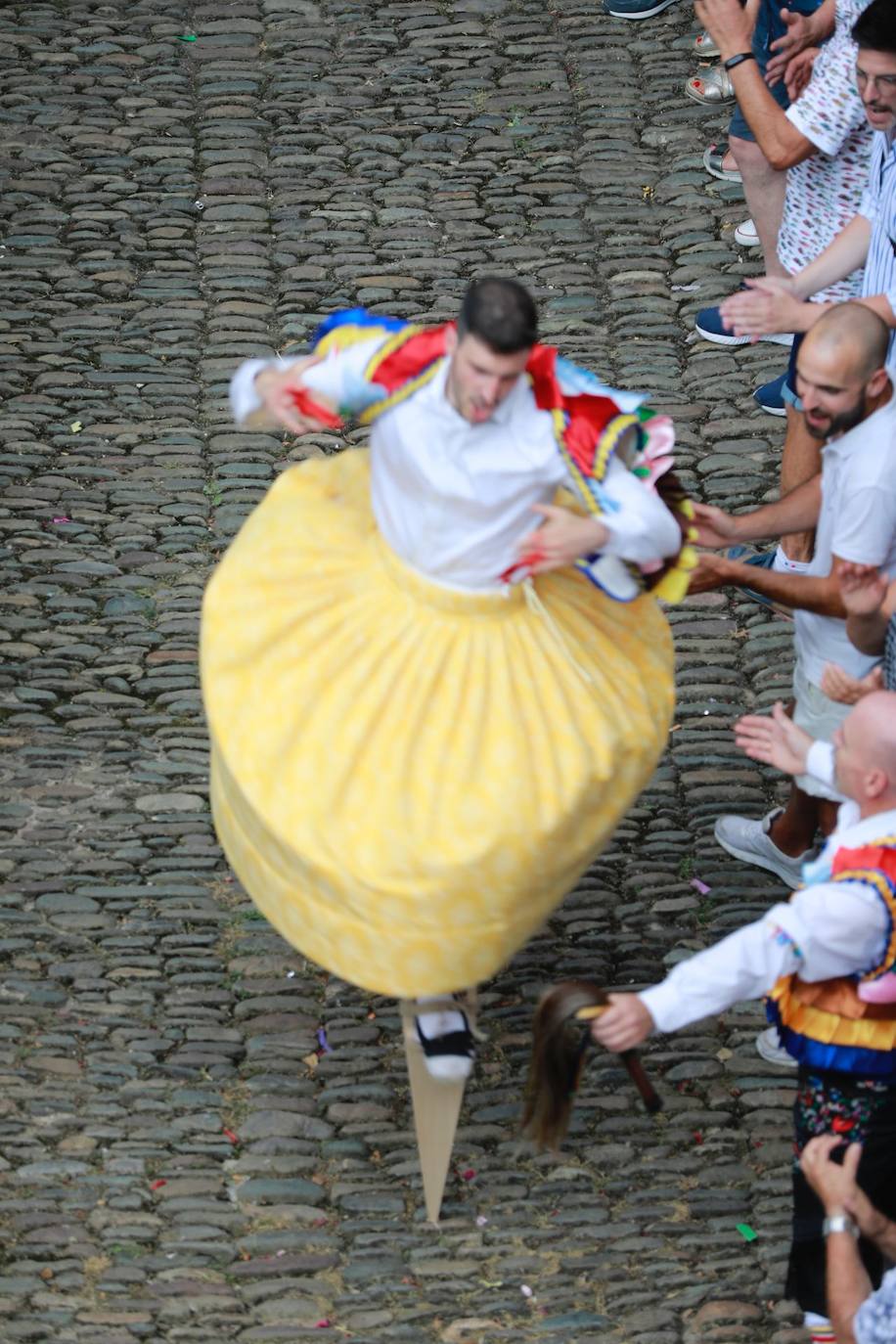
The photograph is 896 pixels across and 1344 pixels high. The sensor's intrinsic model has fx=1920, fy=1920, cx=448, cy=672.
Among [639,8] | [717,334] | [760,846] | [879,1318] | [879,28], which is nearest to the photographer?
[879,1318]

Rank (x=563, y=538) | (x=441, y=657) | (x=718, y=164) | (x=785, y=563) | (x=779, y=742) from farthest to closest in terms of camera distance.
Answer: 1. (x=718, y=164)
2. (x=785, y=563)
3. (x=779, y=742)
4. (x=441, y=657)
5. (x=563, y=538)

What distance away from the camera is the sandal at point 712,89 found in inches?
352

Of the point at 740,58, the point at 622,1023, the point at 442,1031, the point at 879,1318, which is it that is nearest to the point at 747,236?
the point at 740,58

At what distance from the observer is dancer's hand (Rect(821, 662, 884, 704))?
4.88 meters

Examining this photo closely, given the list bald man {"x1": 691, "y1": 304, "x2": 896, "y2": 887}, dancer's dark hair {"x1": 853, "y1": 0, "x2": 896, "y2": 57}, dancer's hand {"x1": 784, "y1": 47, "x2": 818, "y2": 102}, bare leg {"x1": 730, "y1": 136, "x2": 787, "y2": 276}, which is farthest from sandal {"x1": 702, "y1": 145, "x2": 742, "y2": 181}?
bald man {"x1": 691, "y1": 304, "x2": 896, "y2": 887}

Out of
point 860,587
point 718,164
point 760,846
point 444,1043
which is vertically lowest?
point 760,846

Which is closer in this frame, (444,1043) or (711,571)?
(444,1043)

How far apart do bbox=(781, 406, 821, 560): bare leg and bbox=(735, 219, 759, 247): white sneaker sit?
70.8 inches

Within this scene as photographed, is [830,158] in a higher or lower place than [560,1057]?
higher

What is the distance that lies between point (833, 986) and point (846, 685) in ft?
2.88

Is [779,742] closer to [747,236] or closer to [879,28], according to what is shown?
[879,28]

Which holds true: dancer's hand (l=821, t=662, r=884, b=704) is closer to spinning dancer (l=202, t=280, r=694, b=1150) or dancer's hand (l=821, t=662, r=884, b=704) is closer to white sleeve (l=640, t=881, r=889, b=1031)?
spinning dancer (l=202, t=280, r=694, b=1150)

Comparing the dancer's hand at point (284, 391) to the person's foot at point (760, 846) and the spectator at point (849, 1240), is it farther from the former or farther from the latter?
the person's foot at point (760, 846)

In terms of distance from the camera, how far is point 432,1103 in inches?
198
